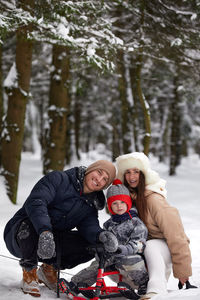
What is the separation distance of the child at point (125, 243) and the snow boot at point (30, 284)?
34 centimetres

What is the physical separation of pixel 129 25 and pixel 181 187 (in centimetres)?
808

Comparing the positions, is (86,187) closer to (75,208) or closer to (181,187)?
(75,208)

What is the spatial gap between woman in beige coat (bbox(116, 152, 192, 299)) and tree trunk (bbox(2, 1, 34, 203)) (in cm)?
465

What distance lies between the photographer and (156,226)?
432cm

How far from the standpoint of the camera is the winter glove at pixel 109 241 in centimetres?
371

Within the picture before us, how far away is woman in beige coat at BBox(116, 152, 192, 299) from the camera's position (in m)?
3.94

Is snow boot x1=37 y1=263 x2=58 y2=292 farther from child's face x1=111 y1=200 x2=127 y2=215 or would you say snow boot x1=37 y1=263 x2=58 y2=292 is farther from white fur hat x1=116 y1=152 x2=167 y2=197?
white fur hat x1=116 y1=152 x2=167 y2=197

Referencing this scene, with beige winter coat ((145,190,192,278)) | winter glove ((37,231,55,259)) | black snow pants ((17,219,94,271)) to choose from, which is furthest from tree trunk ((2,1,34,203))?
winter glove ((37,231,55,259))

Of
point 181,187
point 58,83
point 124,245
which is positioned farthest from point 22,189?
point 124,245

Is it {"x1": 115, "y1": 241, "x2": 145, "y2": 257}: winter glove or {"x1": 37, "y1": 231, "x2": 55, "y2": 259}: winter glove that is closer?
{"x1": 37, "y1": 231, "x2": 55, "y2": 259}: winter glove

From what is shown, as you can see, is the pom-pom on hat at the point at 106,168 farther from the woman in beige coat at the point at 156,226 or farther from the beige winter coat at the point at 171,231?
the beige winter coat at the point at 171,231

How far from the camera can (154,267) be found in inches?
154

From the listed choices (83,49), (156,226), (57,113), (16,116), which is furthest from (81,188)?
(57,113)

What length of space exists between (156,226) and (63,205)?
41.0 inches
